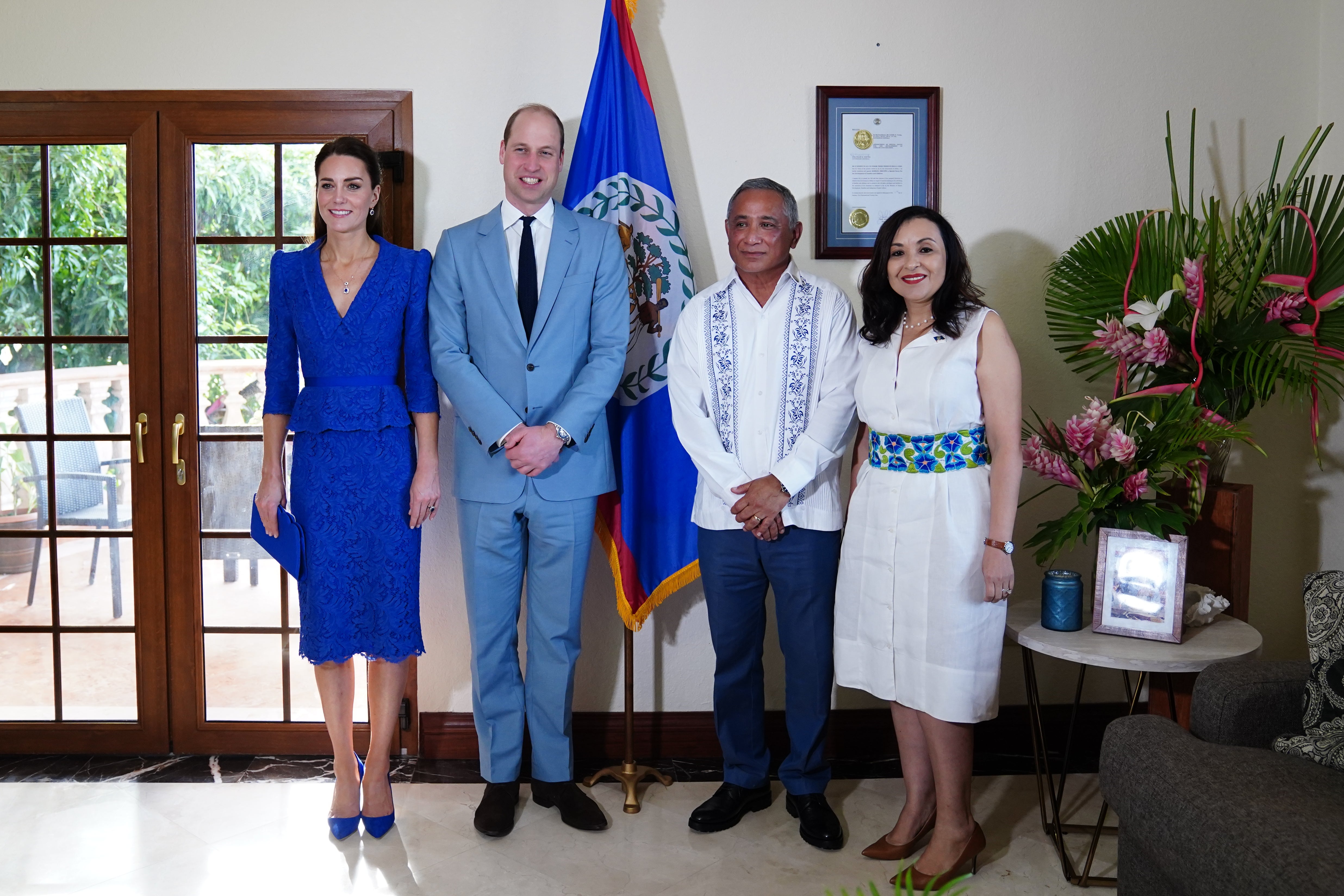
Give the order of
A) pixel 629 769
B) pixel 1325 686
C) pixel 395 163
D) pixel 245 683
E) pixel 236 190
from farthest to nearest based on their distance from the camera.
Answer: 1. pixel 245 683
2. pixel 236 190
3. pixel 395 163
4. pixel 629 769
5. pixel 1325 686

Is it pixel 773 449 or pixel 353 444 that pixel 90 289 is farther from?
pixel 773 449

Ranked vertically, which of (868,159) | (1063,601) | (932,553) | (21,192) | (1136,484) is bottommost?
Answer: (1063,601)

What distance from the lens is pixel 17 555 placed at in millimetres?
2988

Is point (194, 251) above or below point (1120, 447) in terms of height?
above

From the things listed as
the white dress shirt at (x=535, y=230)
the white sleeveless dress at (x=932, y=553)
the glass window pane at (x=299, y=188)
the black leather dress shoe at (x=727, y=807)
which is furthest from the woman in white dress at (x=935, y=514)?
the glass window pane at (x=299, y=188)

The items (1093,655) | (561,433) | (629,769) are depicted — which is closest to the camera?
(1093,655)

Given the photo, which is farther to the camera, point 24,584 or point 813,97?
point 24,584

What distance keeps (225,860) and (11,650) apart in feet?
4.22

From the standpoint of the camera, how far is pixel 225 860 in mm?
2316

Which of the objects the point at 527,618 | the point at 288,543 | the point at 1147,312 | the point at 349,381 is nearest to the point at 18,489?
the point at 288,543

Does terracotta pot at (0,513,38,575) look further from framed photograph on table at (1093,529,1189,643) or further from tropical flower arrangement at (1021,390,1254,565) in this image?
framed photograph on table at (1093,529,1189,643)

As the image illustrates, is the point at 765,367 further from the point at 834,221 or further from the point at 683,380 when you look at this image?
the point at 834,221

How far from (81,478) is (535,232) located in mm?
1755

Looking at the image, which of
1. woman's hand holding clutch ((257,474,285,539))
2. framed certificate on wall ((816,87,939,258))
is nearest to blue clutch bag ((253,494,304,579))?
woman's hand holding clutch ((257,474,285,539))
